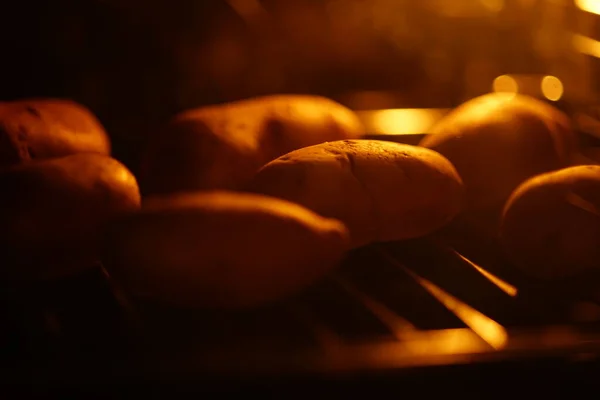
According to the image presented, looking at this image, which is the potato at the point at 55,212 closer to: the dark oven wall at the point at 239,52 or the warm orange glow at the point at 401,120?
the dark oven wall at the point at 239,52

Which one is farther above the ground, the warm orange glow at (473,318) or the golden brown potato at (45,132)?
the warm orange glow at (473,318)

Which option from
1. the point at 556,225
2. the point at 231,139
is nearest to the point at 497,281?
the point at 556,225

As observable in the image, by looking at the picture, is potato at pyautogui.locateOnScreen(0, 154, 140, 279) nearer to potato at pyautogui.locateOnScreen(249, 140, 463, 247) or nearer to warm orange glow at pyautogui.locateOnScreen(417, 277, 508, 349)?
potato at pyautogui.locateOnScreen(249, 140, 463, 247)

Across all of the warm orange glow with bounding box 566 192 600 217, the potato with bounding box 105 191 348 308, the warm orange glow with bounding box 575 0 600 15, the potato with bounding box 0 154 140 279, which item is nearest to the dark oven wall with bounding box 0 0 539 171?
the warm orange glow with bounding box 575 0 600 15

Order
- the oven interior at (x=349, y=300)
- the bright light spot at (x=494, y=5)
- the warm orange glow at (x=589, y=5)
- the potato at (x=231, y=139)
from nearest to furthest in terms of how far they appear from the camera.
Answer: the oven interior at (x=349, y=300) → the potato at (x=231, y=139) → the warm orange glow at (x=589, y=5) → the bright light spot at (x=494, y=5)

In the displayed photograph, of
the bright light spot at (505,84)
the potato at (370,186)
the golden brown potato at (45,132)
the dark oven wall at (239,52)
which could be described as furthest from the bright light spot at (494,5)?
the golden brown potato at (45,132)

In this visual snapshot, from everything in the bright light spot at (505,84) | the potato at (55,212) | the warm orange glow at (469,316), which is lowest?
the potato at (55,212)
